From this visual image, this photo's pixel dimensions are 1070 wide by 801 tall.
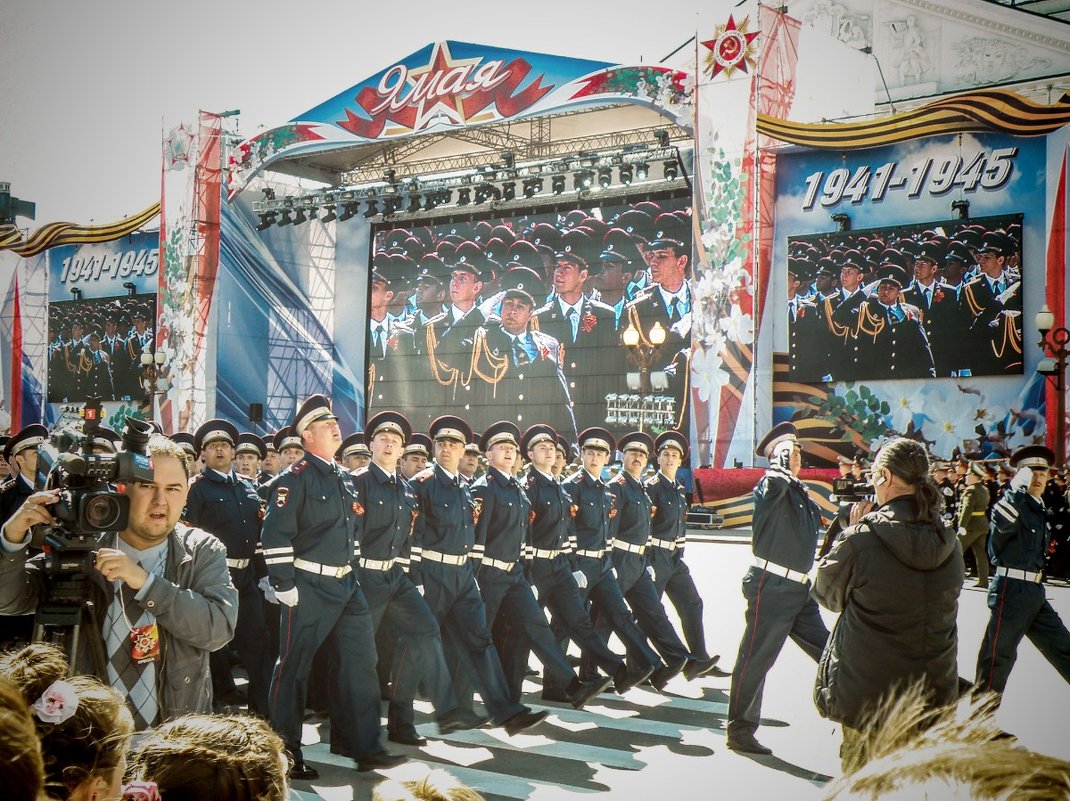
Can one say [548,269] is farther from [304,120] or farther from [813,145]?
[813,145]

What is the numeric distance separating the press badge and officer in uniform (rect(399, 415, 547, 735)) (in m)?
3.05

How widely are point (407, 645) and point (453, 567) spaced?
602 mm

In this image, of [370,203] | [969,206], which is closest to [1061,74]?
[969,206]

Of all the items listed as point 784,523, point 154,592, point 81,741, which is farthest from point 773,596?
point 81,741

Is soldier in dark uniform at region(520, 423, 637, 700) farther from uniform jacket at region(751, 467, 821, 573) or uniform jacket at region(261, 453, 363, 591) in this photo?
Result: uniform jacket at region(261, 453, 363, 591)

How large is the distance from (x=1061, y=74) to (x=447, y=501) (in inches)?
590

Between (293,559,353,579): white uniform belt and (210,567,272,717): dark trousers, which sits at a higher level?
(293,559,353,579): white uniform belt

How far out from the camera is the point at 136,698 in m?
2.95

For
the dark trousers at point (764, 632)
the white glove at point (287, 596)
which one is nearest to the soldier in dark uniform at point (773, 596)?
the dark trousers at point (764, 632)

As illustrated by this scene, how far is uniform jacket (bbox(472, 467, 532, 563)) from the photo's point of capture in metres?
6.41

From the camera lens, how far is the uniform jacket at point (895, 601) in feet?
12.0

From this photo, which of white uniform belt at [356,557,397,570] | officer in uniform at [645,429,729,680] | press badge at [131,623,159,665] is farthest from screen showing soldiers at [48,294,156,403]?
press badge at [131,623,159,665]

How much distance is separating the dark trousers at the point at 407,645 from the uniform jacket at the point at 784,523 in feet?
5.69

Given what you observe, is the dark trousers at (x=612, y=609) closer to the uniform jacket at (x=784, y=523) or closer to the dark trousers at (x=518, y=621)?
the dark trousers at (x=518, y=621)
